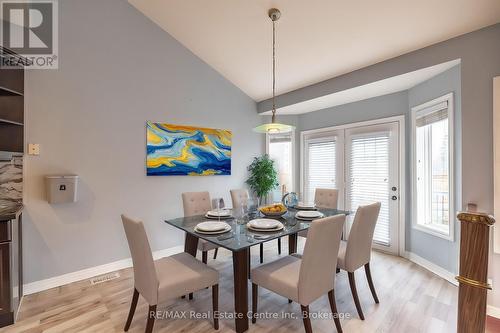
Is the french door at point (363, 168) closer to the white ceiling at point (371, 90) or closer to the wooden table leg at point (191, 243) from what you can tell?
the white ceiling at point (371, 90)

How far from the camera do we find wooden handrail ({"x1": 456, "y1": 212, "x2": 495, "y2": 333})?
3.10 ft

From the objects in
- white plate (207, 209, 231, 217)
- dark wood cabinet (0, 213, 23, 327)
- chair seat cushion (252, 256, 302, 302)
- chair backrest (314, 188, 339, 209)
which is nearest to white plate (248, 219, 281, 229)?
chair seat cushion (252, 256, 302, 302)

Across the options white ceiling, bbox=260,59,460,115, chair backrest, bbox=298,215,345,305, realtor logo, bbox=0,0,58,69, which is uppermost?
realtor logo, bbox=0,0,58,69

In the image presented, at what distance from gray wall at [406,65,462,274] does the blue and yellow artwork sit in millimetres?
2783

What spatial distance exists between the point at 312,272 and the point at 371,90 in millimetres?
2777

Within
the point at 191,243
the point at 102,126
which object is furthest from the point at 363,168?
the point at 102,126

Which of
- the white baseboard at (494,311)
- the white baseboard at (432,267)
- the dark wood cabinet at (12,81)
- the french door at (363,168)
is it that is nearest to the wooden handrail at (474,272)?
the white baseboard at (494,311)

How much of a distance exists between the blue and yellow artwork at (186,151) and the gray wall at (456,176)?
9.13 ft

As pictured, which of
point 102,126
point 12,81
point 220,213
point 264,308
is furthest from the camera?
point 102,126

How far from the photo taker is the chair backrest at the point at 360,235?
2066 millimetres

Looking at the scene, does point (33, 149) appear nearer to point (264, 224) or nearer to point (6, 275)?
point (6, 275)

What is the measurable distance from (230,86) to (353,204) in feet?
9.65

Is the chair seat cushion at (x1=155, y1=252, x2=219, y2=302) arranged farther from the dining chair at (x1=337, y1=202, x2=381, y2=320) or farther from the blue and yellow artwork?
the blue and yellow artwork

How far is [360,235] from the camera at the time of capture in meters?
2.15
